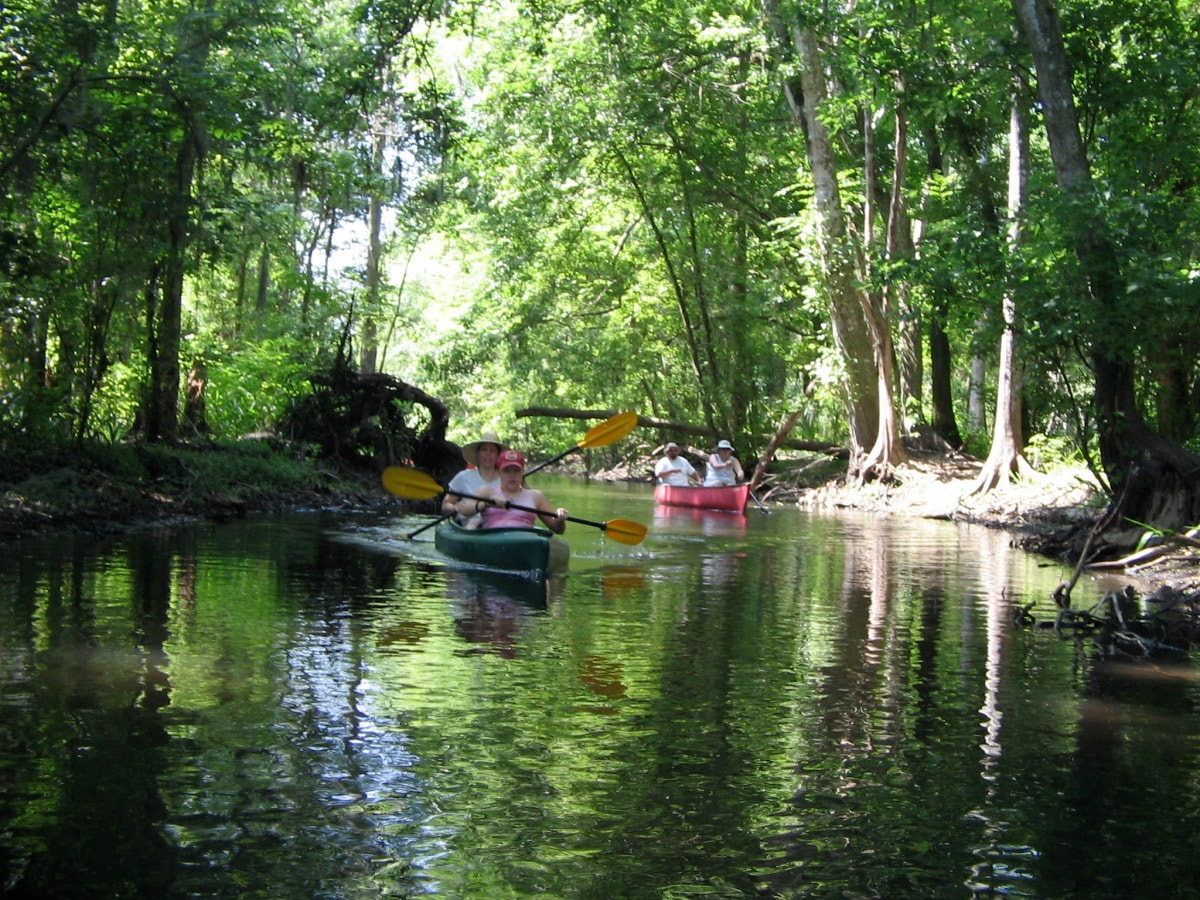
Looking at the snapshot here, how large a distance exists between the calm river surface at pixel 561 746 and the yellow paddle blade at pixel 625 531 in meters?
2.52

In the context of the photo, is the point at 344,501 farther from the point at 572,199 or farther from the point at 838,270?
the point at 572,199

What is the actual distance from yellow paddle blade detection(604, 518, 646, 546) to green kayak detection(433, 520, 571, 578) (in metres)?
0.75

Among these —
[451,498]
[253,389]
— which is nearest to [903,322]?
[253,389]

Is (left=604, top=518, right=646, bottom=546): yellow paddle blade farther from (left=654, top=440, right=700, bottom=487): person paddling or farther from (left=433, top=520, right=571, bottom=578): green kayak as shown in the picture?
(left=654, top=440, right=700, bottom=487): person paddling

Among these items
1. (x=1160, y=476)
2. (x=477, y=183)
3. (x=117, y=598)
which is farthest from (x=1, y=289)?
(x=477, y=183)

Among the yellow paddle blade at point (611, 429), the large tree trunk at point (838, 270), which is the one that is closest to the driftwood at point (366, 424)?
the yellow paddle blade at point (611, 429)

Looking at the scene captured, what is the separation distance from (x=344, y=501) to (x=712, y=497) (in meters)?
6.79

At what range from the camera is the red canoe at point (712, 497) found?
22.4 metres

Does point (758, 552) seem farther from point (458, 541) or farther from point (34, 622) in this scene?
point (34, 622)

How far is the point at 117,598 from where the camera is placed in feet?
29.9

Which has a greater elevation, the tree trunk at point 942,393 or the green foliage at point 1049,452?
the tree trunk at point 942,393

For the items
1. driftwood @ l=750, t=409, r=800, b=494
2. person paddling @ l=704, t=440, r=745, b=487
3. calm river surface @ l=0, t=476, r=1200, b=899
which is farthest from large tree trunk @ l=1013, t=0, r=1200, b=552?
driftwood @ l=750, t=409, r=800, b=494

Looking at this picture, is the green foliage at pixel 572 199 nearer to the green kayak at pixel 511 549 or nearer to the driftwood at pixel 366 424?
the driftwood at pixel 366 424

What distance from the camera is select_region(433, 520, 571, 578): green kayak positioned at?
11695 mm
